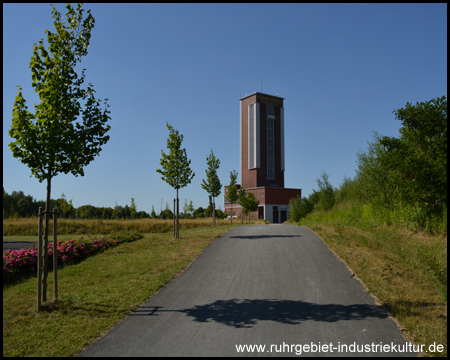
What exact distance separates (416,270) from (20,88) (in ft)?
34.3

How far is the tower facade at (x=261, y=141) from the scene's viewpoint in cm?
7181

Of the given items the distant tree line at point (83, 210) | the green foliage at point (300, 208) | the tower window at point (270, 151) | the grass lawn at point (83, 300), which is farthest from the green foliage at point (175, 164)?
the tower window at point (270, 151)

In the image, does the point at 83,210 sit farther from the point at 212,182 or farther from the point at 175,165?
the point at 175,165

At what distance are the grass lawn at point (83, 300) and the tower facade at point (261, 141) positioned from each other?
5787 cm

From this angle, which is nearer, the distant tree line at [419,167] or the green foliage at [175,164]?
the distant tree line at [419,167]

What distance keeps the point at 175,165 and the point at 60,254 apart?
7.80 metres

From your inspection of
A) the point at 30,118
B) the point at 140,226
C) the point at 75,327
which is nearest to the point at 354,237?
the point at 75,327

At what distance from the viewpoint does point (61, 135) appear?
6.77 m

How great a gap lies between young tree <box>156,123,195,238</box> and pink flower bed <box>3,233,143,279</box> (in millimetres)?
4173

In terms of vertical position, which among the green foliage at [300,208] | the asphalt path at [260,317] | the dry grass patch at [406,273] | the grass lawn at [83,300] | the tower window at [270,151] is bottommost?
the grass lawn at [83,300]

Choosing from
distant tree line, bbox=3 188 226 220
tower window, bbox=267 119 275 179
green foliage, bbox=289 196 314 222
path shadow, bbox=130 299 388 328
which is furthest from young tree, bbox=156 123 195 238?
tower window, bbox=267 119 275 179

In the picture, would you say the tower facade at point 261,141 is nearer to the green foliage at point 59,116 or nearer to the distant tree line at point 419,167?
the distant tree line at point 419,167

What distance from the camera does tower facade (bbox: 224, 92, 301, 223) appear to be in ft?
236

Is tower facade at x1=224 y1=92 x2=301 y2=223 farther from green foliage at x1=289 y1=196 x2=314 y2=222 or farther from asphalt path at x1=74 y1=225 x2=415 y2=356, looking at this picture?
asphalt path at x1=74 y1=225 x2=415 y2=356
